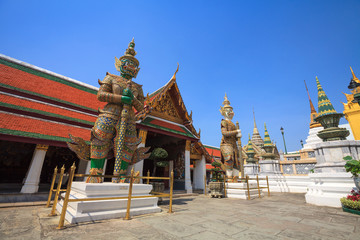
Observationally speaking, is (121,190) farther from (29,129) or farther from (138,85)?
(29,129)

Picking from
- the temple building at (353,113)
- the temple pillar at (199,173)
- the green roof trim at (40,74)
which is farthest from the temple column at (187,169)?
the temple building at (353,113)

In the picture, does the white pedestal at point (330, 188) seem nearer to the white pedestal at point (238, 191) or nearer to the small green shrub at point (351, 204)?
the small green shrub at point (351, 204)

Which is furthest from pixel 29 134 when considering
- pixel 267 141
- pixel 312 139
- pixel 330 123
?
pixel 312 139

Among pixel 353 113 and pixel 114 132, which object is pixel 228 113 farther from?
pixel 353 113

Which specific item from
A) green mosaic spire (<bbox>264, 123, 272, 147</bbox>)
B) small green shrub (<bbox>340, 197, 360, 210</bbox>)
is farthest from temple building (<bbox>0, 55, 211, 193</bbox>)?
small green shrub (<bbox>340, 197, 360, 210</bbox>)

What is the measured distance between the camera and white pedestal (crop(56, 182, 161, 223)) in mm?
2965

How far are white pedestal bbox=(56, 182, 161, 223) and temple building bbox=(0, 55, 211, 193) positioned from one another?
10.0 ft

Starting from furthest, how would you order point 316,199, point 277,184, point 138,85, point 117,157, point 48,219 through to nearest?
1. point 277,184
2. point 316,199
3. point 138,85
4. point 117,157
5. point 48,219

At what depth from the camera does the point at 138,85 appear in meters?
5.12

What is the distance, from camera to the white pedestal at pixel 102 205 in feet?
9.73

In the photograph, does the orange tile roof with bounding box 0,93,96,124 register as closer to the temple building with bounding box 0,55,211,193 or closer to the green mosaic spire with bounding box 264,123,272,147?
the temple building with bounding box 0,55,211,193

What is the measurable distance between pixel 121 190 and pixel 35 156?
488 cm

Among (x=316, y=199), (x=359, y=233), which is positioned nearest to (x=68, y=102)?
(x=359, y=233)

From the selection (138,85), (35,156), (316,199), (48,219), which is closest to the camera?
(48,219)
